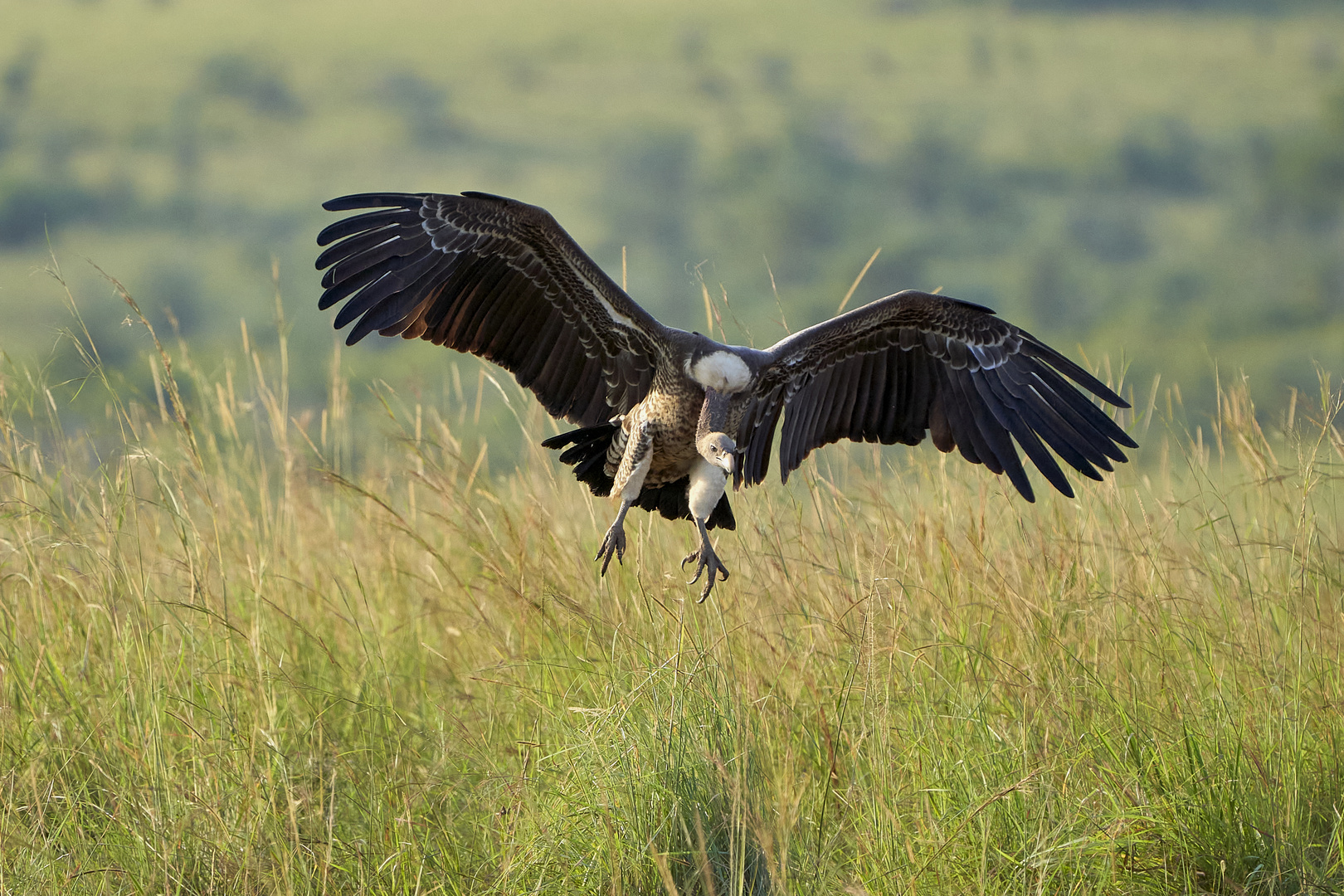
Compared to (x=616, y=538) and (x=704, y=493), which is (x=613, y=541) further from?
(x=704, y=493)

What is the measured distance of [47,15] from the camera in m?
60.9

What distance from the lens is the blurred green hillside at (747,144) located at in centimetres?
5262

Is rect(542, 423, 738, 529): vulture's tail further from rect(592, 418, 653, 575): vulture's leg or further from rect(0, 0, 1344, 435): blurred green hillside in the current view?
rect(0, 0, 1344, 435): blurred green hillside

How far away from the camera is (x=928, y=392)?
4.36 metres

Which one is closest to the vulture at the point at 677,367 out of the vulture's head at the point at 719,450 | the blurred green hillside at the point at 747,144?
the vulture's head at the point at 719,450

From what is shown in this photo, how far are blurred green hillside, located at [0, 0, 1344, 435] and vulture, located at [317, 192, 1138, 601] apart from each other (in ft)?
150

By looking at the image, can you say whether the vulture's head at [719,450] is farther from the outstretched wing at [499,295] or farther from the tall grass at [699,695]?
the outstretched wing at [499,295]

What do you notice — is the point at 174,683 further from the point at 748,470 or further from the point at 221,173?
the point at 221,173

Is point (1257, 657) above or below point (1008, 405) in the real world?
below

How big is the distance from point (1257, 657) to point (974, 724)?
87cm

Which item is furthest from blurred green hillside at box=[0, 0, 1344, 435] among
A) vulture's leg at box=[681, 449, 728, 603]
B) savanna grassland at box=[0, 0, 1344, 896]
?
vulture's leg at box=[681, 449, 728, 603]

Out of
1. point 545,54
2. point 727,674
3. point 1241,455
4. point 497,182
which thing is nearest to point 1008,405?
point 1241,455

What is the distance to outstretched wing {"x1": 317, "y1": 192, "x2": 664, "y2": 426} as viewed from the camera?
377cm

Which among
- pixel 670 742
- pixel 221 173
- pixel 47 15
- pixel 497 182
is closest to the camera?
pixel 670 742
